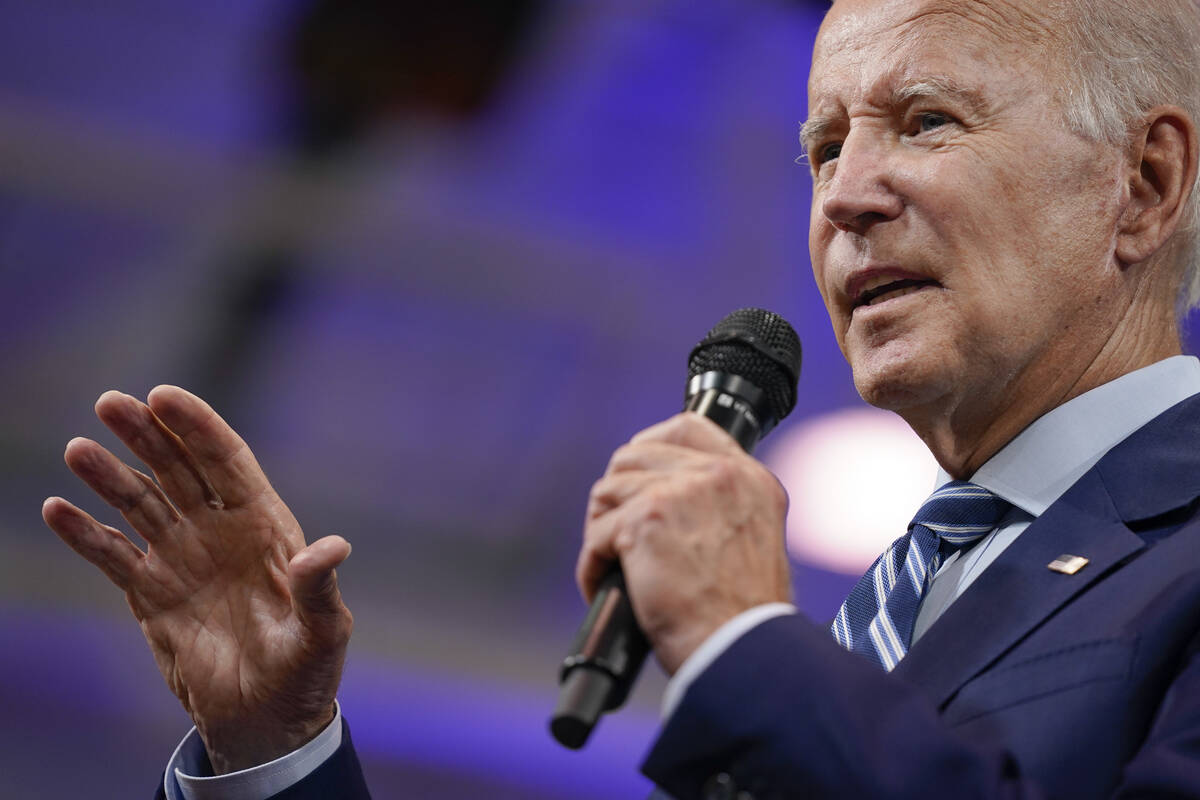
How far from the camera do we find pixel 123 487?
1.46m

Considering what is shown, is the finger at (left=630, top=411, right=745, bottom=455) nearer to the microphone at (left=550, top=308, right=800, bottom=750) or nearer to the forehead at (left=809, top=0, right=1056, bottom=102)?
the microphone at (left=550, top=308, right=800, bottom=750)

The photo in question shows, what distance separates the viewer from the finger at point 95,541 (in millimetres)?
1447

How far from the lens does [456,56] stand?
3.19 m

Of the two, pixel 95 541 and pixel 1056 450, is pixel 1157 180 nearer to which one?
pixel 1056 450

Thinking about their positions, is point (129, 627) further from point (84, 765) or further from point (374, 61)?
point (374, 61)

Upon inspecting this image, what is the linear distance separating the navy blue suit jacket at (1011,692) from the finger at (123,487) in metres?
0.89

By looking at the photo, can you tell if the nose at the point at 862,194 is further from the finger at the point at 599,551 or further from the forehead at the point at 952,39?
the finger at the point at 599,551

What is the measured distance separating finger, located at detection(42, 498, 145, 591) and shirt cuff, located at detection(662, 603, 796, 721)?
91 cm

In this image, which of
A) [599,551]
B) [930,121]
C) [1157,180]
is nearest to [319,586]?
[599,551]

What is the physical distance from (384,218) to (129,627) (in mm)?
1297

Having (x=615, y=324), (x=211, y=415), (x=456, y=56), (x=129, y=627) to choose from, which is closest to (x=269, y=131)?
(x=456, y=56)

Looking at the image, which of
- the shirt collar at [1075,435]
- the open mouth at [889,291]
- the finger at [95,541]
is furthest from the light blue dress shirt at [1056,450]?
the finger at [95,541]

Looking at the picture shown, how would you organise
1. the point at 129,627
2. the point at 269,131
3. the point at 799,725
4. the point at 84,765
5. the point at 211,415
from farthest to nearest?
the point at 269,131 < the point at 129,627 < the point at 84,765 < the point at 211,415 < the point at 799,725

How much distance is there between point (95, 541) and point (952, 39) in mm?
1297
